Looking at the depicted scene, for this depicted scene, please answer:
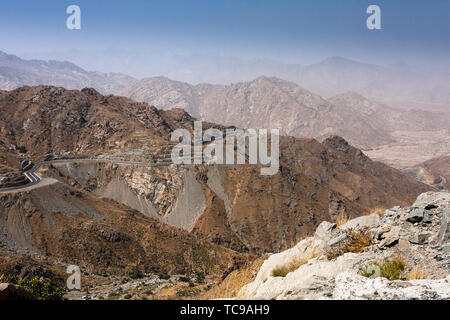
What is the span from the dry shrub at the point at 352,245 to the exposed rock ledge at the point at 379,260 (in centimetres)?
11

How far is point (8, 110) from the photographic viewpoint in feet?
375

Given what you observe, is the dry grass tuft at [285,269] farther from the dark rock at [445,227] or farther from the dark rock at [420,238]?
the dark rock at [445,227]

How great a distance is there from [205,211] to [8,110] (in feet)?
302

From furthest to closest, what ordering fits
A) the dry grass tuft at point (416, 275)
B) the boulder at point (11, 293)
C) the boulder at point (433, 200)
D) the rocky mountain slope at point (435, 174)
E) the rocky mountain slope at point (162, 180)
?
the rocky mountain slope at point (435, 174)
the rocky mountain slope at point (162, 180)
the boulder at point (433, 200)
the boulder at point (11, 293)
the dry grass tuft at point (416, 275)

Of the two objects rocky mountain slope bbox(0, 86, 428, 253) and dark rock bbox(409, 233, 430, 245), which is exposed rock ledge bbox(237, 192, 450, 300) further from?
rocky mountain slope bbox(0, 86, 428, 253)

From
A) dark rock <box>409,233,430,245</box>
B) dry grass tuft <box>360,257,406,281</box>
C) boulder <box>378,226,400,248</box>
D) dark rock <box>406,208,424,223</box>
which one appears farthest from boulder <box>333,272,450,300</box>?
dark rock <box>406,208,424,223</box>

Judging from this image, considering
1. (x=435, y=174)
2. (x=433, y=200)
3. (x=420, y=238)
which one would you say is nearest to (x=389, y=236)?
(x=420, y=238)

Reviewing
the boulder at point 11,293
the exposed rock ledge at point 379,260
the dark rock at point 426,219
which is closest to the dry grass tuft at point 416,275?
the exposed rock ledge at point 379,260

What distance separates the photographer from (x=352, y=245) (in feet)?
28.1

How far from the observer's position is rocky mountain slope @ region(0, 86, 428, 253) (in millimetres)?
72625

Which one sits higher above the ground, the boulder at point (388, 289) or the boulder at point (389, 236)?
the boulder at point (388, 289)

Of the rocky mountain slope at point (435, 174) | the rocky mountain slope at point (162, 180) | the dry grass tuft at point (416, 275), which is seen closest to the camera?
the dry grass tuft at point (416, 275)

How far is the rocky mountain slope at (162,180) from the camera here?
72.6m

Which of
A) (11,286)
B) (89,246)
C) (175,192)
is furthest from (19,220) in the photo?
(11,286)
